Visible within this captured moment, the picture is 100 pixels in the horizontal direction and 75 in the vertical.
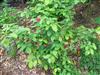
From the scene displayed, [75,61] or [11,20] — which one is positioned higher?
[11,20]

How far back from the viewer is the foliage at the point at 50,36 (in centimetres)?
344

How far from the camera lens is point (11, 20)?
4.46m

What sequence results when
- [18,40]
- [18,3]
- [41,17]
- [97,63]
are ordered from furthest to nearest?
[18,3], [97,63], [18,40], [41,17]

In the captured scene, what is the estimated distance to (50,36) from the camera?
3521 mm

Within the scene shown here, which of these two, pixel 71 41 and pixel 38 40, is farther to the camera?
pixel 71 41

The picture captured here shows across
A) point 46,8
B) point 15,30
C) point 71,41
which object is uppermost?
point 46,8

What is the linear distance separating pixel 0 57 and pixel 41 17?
146 cm

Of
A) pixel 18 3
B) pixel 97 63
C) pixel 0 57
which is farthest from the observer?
pixel 18 3

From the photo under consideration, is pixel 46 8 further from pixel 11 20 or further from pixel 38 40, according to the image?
pixel 11 20

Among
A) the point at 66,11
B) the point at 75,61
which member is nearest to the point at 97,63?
the point at 75,61

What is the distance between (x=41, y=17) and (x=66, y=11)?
1.55 ft

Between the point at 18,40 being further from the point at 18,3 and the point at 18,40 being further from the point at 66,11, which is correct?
the point at 18,3

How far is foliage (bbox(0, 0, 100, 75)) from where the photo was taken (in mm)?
3438

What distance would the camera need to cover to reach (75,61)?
4.24 metres
